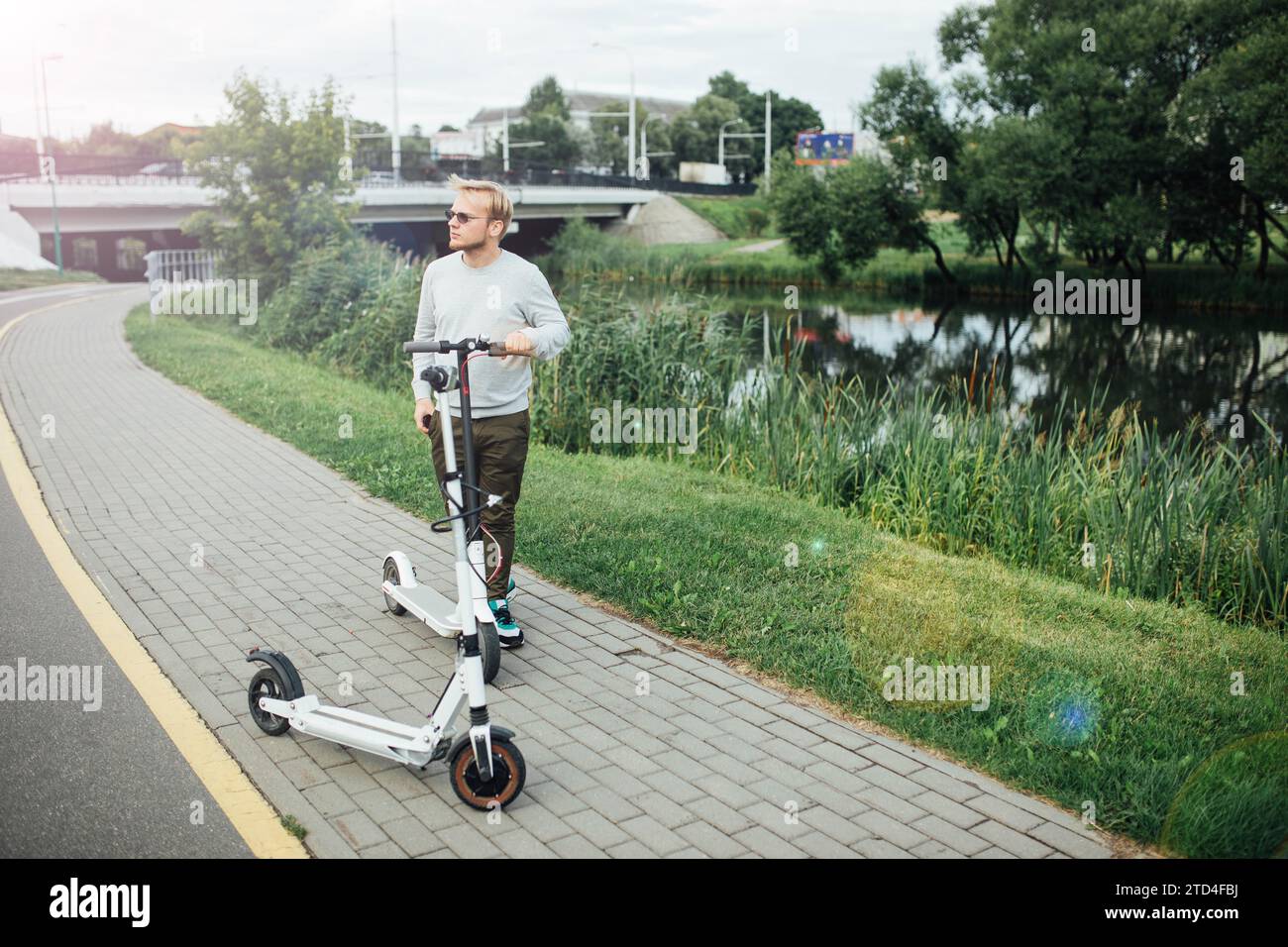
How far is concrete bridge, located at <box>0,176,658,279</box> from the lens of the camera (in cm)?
4528

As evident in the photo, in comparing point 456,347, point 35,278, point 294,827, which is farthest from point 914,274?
point 294,827

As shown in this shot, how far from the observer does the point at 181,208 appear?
153 ft

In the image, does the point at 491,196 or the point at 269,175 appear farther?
the point at 269,175

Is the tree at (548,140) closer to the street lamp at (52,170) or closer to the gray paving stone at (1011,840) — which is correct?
the street lamp at (52,170)

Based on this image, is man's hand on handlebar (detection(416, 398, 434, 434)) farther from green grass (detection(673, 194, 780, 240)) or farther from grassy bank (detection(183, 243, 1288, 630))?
green grass (detection(673, 194, 780, 240))

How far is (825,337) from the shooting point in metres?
29.8

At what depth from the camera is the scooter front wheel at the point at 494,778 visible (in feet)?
13.5

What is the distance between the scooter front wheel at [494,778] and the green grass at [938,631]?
67.4 inches

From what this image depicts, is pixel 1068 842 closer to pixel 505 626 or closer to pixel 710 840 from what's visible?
pixel 710 840

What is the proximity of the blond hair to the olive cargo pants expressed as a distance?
97cm

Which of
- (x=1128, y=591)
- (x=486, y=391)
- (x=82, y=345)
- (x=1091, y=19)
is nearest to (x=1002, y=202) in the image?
(x=1091, y=19)

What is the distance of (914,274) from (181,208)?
2976 centimetres

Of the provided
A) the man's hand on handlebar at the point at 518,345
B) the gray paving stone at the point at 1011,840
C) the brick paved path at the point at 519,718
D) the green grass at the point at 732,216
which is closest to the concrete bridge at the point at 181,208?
the green grass at the point at 732,216
